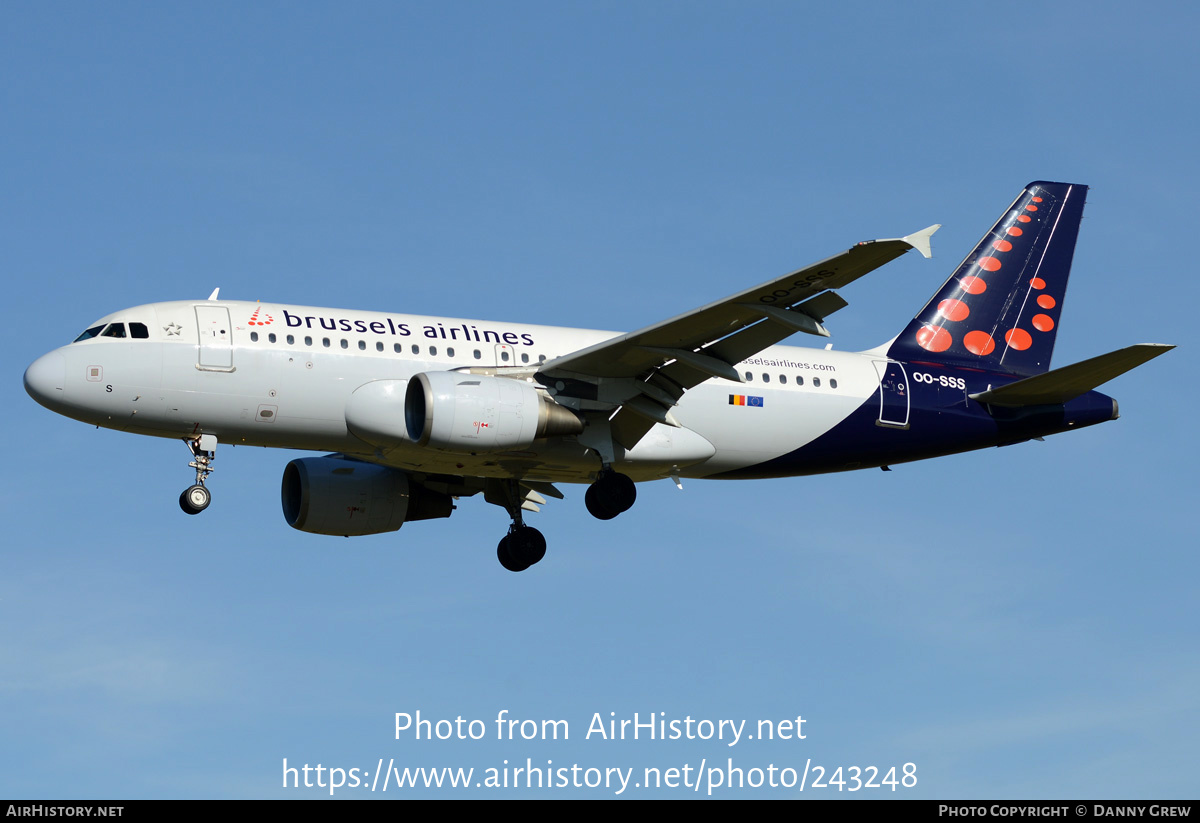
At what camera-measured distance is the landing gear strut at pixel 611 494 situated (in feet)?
99.7

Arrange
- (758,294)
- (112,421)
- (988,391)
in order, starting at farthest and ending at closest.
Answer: (988,391) < (112,421) < (758,294)

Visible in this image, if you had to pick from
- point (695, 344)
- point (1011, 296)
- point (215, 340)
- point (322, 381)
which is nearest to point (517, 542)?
point (322, 381)

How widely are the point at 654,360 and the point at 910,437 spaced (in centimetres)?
714

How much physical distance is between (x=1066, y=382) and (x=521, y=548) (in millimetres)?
12245

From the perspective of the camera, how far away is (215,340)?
29.1 meters

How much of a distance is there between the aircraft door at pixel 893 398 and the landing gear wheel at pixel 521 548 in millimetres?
7854

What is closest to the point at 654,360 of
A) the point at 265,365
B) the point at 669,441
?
the point at 669,441

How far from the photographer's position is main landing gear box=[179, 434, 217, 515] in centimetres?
2917

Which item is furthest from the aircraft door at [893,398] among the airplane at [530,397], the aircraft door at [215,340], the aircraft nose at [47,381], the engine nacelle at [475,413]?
the aircraft nose at [47,381]

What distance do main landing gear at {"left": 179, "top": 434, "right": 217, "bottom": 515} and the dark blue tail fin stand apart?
49.9 ft

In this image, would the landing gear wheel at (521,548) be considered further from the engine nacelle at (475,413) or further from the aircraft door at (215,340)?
the aircraft door at (215,340)

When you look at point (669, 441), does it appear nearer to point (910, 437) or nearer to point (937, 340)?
point (910, 437)

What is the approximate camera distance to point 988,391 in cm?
3381

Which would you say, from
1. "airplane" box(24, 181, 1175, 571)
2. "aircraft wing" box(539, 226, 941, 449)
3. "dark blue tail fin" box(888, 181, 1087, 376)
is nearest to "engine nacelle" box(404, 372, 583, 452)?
"airplane" box(24, 181, 1175, 571)
